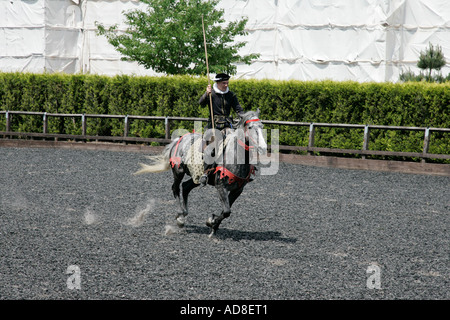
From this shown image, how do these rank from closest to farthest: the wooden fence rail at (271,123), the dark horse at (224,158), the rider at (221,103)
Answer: the dark horse at (224,158), the rider at (221,103), the wooden fence rail at (271,123)

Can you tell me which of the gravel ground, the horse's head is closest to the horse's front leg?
the gravel ground

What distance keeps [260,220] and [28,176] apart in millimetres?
7020

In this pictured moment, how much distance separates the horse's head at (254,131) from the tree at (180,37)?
17572mm

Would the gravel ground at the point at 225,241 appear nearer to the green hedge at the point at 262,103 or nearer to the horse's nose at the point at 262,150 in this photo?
the horse's nose at the point at 262,150

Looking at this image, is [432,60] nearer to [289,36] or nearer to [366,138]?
[289,36]

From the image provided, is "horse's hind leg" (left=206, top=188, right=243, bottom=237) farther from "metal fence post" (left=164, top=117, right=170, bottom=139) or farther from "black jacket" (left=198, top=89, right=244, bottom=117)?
"metal fence post" (left=164, top=117, right=170, bottom=139)

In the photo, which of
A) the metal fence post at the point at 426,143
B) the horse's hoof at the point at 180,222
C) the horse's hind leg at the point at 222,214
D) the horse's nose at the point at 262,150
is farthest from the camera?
the metal fence post at the point at 426,143

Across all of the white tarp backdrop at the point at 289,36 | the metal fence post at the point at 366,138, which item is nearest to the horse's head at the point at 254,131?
the metal fence post at the point at 366,138

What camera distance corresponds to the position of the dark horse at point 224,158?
8398 millimetres

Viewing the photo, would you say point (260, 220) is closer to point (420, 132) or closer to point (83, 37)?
point (420, 132)

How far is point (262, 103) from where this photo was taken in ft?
69.7

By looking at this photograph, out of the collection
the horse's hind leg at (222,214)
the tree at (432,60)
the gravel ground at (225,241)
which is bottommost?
the gravel ground at (225,241)
